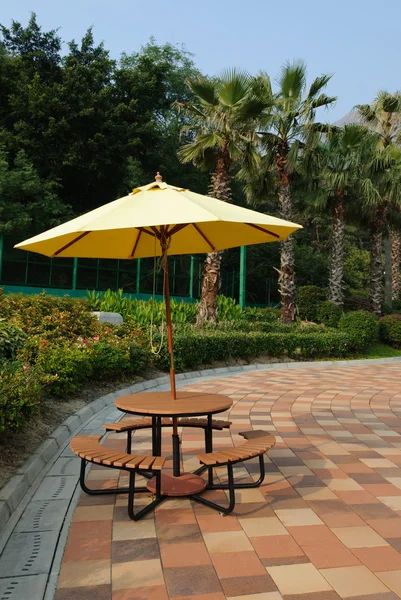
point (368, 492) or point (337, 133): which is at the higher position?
point (337, 133)

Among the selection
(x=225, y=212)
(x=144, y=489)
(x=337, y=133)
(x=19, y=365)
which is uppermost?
(x=337, y=133)

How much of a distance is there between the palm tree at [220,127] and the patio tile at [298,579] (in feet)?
38.2

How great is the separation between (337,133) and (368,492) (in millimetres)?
17204

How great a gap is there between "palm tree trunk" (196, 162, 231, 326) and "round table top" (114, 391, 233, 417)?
10.1 metres

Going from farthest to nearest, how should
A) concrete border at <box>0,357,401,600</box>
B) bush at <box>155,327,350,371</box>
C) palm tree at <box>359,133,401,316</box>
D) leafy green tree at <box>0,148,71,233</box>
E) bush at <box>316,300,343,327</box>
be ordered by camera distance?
leafy green tree at <box>0,148,71,233</box>
palm tree at <box>359,133,401,316</box>
bush at <box>316,300,343,327</box>
bush at <box>155,327,350,371</box>
concrete border at <box>0,357,401,600</box>

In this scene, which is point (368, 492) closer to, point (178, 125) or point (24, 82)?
point (24, 82)

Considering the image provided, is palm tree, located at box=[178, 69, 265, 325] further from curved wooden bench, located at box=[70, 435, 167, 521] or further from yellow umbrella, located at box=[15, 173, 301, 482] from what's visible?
curved wooden bench, located at box=[70, 435, 167, 521]

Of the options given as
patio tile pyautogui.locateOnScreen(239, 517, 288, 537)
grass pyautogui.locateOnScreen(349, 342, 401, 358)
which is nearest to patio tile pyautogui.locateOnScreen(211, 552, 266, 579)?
patio tile pyautogui.locateOnScreen(239, 517, 288, 537)

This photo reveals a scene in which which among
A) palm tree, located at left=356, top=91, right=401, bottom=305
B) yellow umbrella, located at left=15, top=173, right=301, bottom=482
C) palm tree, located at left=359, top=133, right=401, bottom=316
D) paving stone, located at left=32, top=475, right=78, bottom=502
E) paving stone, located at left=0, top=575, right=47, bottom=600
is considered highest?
palm tree, located at left=356, top=91, right=401, bottom=305

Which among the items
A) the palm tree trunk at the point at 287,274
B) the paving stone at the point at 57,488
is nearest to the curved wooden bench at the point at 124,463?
the paving stone at the point at 57,488

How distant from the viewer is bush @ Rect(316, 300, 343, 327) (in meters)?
19.3

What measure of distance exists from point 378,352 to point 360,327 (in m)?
1.36

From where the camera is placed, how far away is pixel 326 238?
40906mm

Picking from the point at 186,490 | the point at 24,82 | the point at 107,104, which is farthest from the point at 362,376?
the point at 24,82
